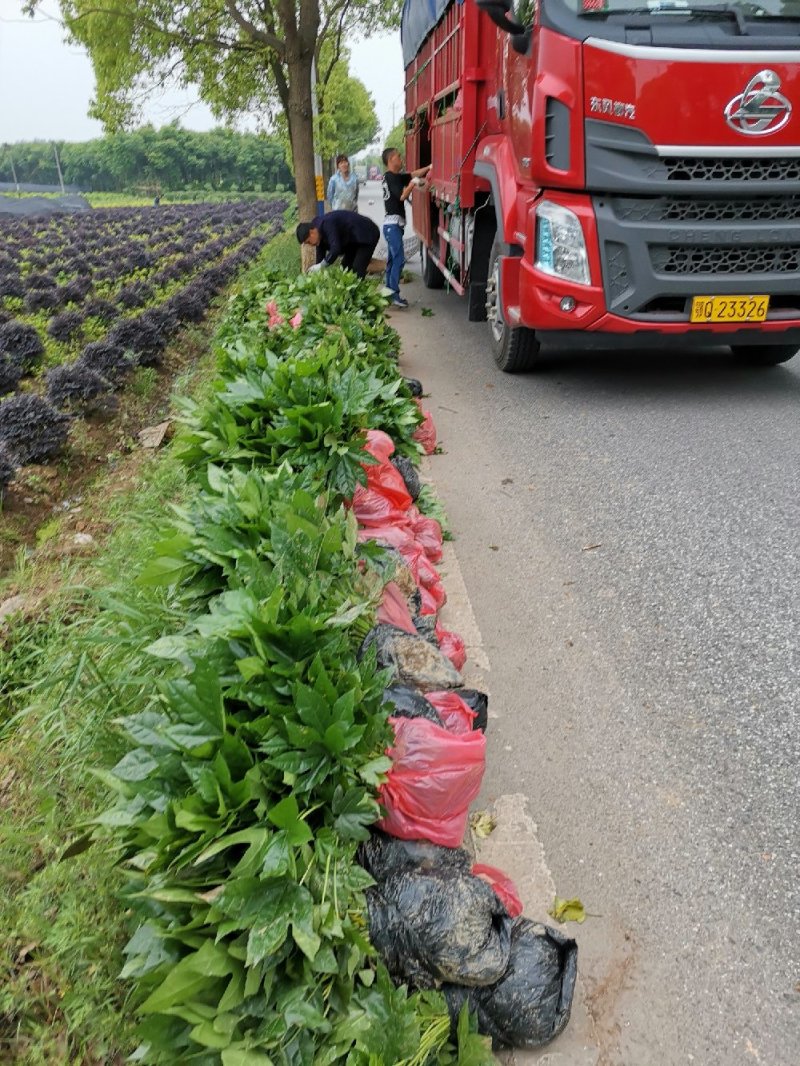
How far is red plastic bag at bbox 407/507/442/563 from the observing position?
12.5ft

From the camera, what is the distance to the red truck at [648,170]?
4.68 meters

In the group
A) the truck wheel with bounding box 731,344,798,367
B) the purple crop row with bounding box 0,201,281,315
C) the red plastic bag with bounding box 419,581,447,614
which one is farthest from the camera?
the purple crop row with bounding box 0,201,281,315

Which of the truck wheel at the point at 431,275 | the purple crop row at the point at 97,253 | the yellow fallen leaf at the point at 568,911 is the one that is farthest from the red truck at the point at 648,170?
the purple crop row at the point at 97,253

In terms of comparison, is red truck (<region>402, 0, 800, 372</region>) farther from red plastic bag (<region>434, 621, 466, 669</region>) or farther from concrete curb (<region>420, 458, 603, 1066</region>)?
red plastic bag (<region>434, 621, 466, 669</region>)

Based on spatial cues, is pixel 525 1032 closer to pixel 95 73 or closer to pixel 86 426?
pixel 86 426

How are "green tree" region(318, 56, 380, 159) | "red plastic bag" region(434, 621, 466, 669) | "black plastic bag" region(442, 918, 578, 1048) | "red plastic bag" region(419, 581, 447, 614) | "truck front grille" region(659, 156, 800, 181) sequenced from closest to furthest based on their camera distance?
"black plastic bag" region(442, 918, 578, 1048)
"red plastic bag" region(434, 621, 466, 669)
"red plastic bag" region(419, 581, 447, 614)
"truck front grille" region(659, 156, 800, 181)
"green tree" region(318, 56, 380, 159)

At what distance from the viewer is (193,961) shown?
5.02ft

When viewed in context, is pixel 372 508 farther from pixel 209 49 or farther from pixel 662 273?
pixel 209 49

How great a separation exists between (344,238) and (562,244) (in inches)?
169

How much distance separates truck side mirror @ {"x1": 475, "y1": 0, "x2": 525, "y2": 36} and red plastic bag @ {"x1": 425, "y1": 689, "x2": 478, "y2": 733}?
464 cm

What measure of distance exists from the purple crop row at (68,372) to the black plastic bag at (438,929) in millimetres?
5074

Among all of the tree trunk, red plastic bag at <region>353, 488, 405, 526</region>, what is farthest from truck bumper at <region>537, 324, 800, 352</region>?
the tree trunk

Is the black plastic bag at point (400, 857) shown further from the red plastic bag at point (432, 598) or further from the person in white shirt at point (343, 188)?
the person in white shirt at point (343, 188)

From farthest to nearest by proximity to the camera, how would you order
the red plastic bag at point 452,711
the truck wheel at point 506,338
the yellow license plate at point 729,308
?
the truck wheel at point 506,338 → the yellow license plate at point 729,308 → the red plastic bag at point 452,711
